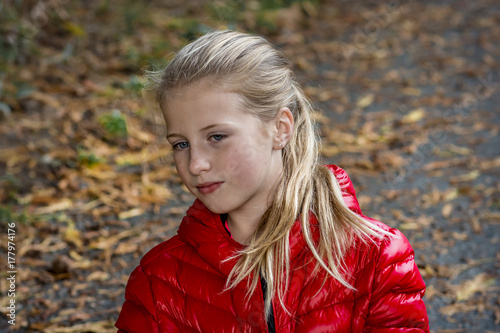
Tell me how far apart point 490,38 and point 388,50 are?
1.11 metres

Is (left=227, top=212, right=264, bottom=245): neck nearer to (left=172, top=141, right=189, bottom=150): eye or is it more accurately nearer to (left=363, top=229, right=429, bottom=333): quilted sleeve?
(left=172, top=141, right=189, bottom=150): eye

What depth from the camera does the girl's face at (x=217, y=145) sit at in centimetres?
201

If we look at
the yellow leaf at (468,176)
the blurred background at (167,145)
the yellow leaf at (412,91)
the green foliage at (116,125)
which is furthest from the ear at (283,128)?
the yellow leaf at (412,91)

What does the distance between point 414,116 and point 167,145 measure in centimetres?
198

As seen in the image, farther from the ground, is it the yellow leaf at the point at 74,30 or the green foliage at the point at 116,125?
the yellow leaf at the point at 74,30

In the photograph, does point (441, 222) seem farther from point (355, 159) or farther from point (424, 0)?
point (424, 0)

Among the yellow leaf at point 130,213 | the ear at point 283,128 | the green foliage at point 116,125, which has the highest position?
the ear at point 283,128

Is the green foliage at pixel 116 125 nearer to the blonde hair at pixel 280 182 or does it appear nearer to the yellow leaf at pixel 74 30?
the yellow leaf at pixel 74 30

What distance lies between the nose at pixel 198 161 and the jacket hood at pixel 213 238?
19 cm

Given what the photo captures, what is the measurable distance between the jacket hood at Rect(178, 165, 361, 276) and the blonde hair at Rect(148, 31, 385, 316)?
0.03 metres

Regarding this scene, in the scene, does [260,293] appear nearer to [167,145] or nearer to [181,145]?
[181,145]

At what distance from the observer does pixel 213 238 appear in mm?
2121

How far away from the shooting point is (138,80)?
4.99m

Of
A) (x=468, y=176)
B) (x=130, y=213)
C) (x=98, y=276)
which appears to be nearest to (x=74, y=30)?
(x=130, y=213)
